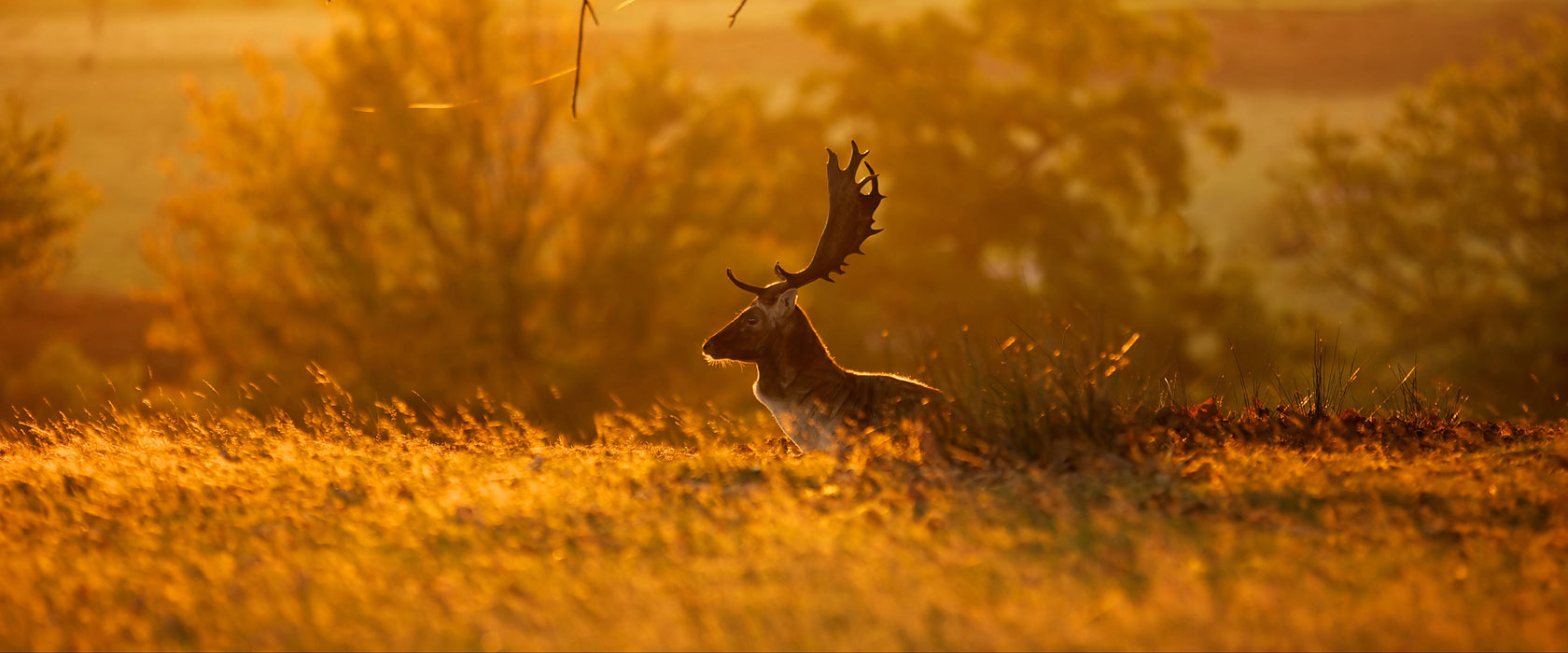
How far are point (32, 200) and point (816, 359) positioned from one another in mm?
21786

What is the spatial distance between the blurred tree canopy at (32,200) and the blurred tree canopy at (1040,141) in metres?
19.0

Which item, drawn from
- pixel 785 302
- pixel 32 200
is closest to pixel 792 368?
pixel 785 302

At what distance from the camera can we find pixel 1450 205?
3681cm

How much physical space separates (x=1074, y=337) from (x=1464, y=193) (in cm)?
3266

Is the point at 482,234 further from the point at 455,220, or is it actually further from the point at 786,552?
the point at 786,552

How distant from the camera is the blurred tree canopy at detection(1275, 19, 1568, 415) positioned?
35.6 meters

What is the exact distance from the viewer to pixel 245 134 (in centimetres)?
2928

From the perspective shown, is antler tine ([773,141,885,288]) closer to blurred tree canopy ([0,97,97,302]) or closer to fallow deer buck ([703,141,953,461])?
fallow deer buck ([703,141,953,461])

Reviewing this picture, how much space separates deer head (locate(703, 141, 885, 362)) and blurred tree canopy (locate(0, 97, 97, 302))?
2109 centimetres

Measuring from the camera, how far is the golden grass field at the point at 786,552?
507 centimetres

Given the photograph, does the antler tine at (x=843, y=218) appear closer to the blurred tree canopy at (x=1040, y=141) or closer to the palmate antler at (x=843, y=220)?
the palmate antler at (x=843, y=220)

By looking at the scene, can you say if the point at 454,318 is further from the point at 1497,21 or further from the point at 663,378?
the point at 1497,21

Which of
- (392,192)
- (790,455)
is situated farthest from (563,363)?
(790,455)

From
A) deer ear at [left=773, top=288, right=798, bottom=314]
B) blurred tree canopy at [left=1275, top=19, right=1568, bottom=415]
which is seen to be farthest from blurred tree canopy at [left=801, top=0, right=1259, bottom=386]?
deer ear at [left=773, top=288, right=798, bottom=314]
